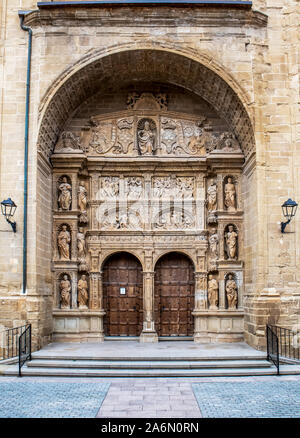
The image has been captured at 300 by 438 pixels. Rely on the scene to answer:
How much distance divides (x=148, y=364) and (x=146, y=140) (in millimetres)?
6431

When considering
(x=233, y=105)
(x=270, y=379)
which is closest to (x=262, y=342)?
(x=270, y=379)

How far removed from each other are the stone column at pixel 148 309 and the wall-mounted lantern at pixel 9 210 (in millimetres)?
3886

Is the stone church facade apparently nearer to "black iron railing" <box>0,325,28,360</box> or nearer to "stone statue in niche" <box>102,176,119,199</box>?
"stone statue in niche" <box>102,176,119,199</box>

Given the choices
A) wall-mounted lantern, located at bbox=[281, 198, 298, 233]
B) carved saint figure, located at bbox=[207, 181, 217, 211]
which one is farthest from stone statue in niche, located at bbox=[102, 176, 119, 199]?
wall-mounted lantern, located at bbox=[281, 198, 298, 233]

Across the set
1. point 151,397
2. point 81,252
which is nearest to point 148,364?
point 151,397

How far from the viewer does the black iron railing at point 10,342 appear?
38.0 feet

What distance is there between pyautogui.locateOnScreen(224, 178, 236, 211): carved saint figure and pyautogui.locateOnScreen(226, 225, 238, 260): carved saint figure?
0.56m

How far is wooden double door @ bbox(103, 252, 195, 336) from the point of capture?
1409 cm

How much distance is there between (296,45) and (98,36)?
16.4ft

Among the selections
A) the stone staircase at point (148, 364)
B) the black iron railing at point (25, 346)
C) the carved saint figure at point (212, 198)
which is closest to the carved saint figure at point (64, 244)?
the black iron railing at point (25, 346)

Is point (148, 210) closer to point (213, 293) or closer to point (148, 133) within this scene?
point (148, 133)

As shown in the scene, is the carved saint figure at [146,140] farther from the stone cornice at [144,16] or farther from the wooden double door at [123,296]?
the wooden double door at [123,296]

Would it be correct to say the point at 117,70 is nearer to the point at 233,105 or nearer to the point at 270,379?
the point at 233,105

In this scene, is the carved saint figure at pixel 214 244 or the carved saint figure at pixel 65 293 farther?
the carved saint figure at pixel 214 244
